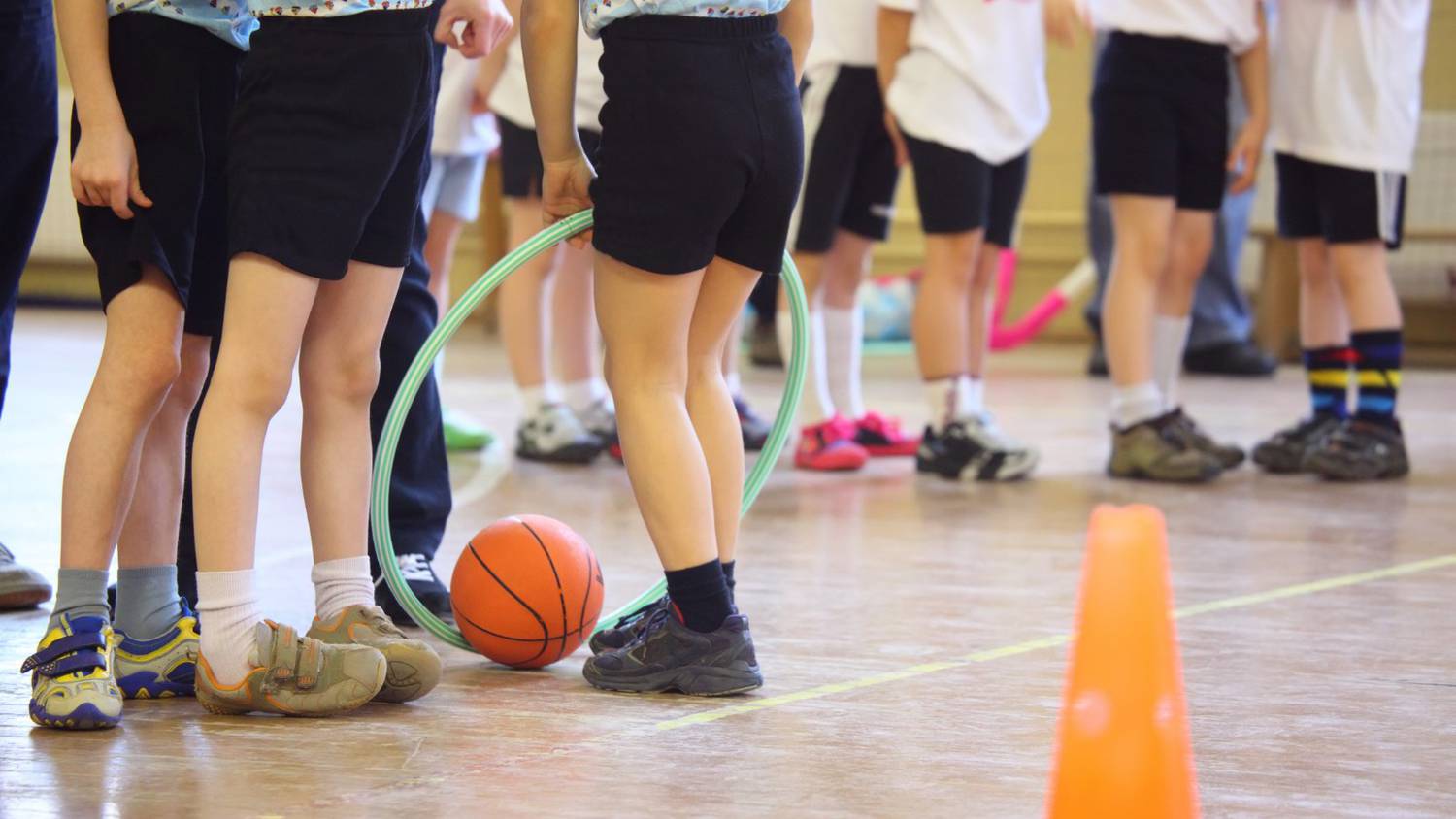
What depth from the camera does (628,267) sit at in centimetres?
212

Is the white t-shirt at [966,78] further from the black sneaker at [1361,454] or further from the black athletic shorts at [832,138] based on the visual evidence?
the black sneaker at [1361,454]

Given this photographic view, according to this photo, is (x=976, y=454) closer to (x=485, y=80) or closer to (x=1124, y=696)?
(x=485, y=80)

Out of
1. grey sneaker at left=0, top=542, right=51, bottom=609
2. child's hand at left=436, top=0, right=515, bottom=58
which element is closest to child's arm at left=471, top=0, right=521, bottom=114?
child's hand at left=436, top=0, right=515, bottom=58

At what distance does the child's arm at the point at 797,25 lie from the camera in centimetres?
228

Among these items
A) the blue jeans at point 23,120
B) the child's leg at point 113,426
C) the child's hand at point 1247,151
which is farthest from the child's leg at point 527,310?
the child's leg at point 113,426

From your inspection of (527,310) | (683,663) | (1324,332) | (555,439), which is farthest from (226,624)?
(1324,332)

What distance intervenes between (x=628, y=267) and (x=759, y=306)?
16.4 ft

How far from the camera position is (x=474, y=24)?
7.48ft

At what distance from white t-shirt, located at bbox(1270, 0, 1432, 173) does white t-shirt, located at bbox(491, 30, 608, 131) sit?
1695 millimetres

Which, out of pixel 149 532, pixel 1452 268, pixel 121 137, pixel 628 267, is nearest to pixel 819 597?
pixel 628 267

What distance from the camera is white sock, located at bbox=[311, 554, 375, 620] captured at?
219 centimetres

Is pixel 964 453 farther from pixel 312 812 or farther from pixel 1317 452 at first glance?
pixel 312 812

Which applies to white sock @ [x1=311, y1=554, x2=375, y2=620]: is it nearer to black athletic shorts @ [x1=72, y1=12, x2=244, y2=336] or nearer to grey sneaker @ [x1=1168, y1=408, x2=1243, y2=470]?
black athletic shorts @ [x1=72, y1=12, x2=244, y2=336]

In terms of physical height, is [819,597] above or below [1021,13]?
below
